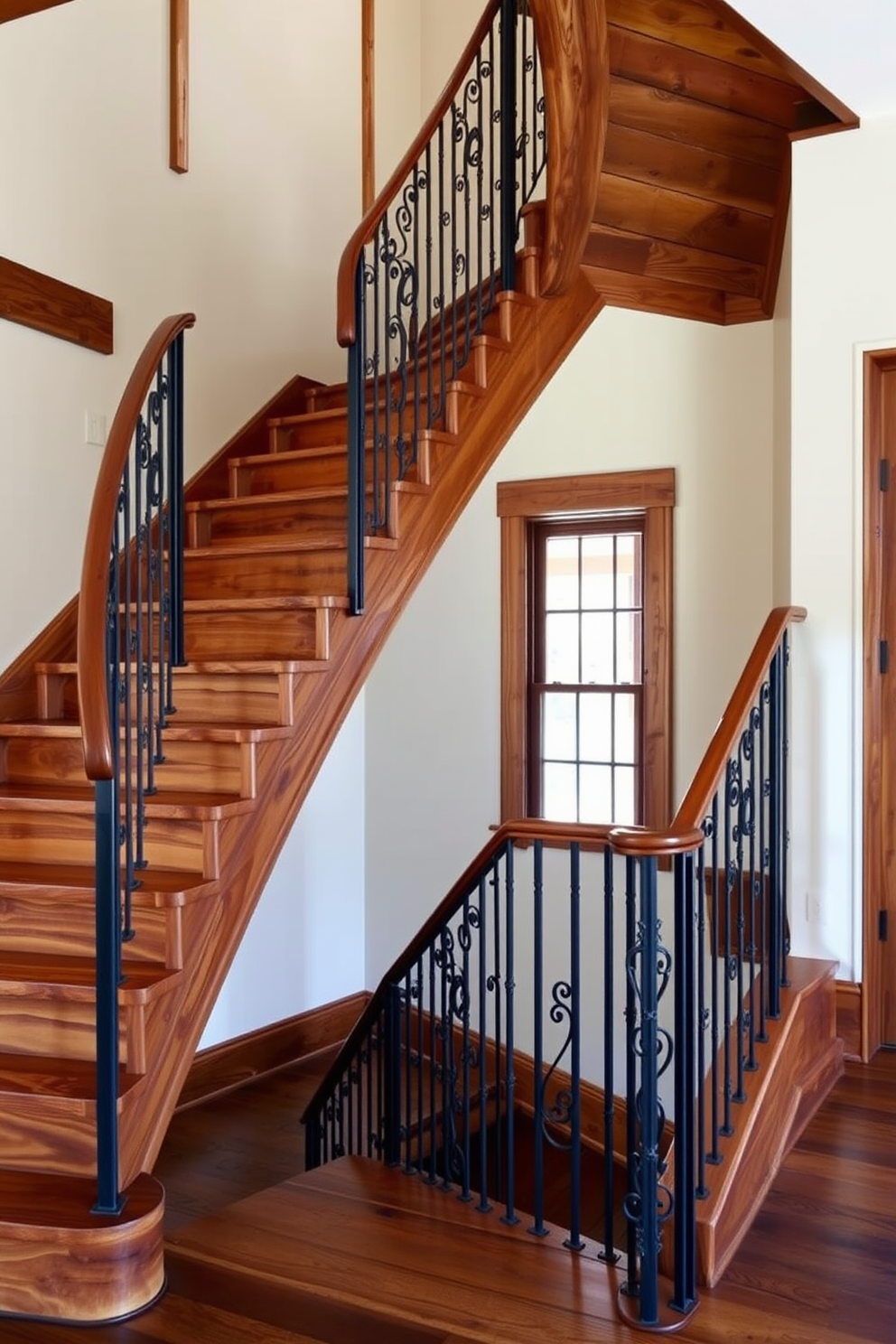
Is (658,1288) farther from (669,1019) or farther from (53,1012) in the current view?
(669,1019)

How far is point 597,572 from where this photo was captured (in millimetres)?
5344

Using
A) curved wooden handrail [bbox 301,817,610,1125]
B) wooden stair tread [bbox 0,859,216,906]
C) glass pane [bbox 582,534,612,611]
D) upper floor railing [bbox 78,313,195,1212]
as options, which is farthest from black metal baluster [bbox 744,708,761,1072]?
glass pane [bbox 582,534,612,611]

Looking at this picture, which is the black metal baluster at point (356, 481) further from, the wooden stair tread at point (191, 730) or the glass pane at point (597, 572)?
the glass pane at point (597, 572)

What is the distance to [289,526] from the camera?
4125 mm

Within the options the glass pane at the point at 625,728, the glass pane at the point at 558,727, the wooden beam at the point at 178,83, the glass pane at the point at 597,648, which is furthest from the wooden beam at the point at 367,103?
the glass pane at the point at 625,728

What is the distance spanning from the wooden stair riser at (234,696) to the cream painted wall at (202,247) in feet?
2.80

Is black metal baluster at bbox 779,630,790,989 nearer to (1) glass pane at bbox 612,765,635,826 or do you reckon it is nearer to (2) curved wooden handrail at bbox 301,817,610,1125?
(2) curved wooden handrail at bbox 301,817,610,1125

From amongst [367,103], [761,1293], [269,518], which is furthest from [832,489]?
[367,103]

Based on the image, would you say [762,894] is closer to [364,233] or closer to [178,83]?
[364,233]

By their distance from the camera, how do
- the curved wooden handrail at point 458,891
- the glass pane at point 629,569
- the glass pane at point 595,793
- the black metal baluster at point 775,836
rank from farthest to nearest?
the glass pane at point 595,793
the glass pane at point 629,569
the black metal baluster at point 775,836
the curved wooden handrail at point 458,891

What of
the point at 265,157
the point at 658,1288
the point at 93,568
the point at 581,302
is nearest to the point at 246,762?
the point at 93,568

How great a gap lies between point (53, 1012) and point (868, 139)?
3224 millimetres

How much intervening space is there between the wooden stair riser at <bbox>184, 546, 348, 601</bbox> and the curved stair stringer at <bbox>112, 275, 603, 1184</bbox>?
203 millimetres

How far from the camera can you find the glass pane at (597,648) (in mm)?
5336
